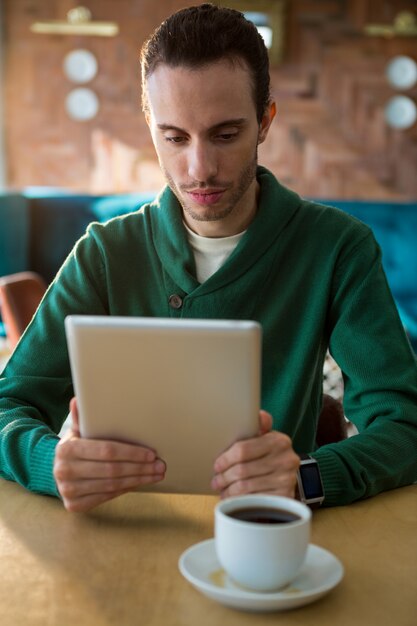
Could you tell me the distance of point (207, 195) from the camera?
151 cm

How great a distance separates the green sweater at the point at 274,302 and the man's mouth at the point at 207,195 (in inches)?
4.3

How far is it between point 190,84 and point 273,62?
5261 mm

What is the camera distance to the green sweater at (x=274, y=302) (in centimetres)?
147

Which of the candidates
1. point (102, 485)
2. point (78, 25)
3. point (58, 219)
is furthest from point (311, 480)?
point (78, 25)

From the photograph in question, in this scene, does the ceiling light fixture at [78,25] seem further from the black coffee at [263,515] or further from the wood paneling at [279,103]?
the black coffee at [263,515]

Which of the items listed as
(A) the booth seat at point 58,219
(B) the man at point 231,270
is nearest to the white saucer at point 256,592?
(B) the man at point 231,270

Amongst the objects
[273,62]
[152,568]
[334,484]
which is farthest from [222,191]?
[273,62]

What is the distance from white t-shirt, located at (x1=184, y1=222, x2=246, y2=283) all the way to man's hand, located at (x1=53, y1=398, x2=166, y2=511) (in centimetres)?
56

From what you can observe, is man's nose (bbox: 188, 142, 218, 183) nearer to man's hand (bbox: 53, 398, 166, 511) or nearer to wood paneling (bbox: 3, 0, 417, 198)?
man's hand (bbox: 53, 398, 166, 511)

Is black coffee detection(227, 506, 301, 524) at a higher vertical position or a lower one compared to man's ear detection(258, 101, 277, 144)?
lower

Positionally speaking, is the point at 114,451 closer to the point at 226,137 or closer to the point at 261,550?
the point at 261,550

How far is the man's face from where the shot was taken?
4.81 feet

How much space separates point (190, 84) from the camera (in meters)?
1.48

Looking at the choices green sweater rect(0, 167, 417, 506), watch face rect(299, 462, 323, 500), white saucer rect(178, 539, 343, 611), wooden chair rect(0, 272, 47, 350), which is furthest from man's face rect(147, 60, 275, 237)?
wooden chair rect(0, 272, 47, 350)
